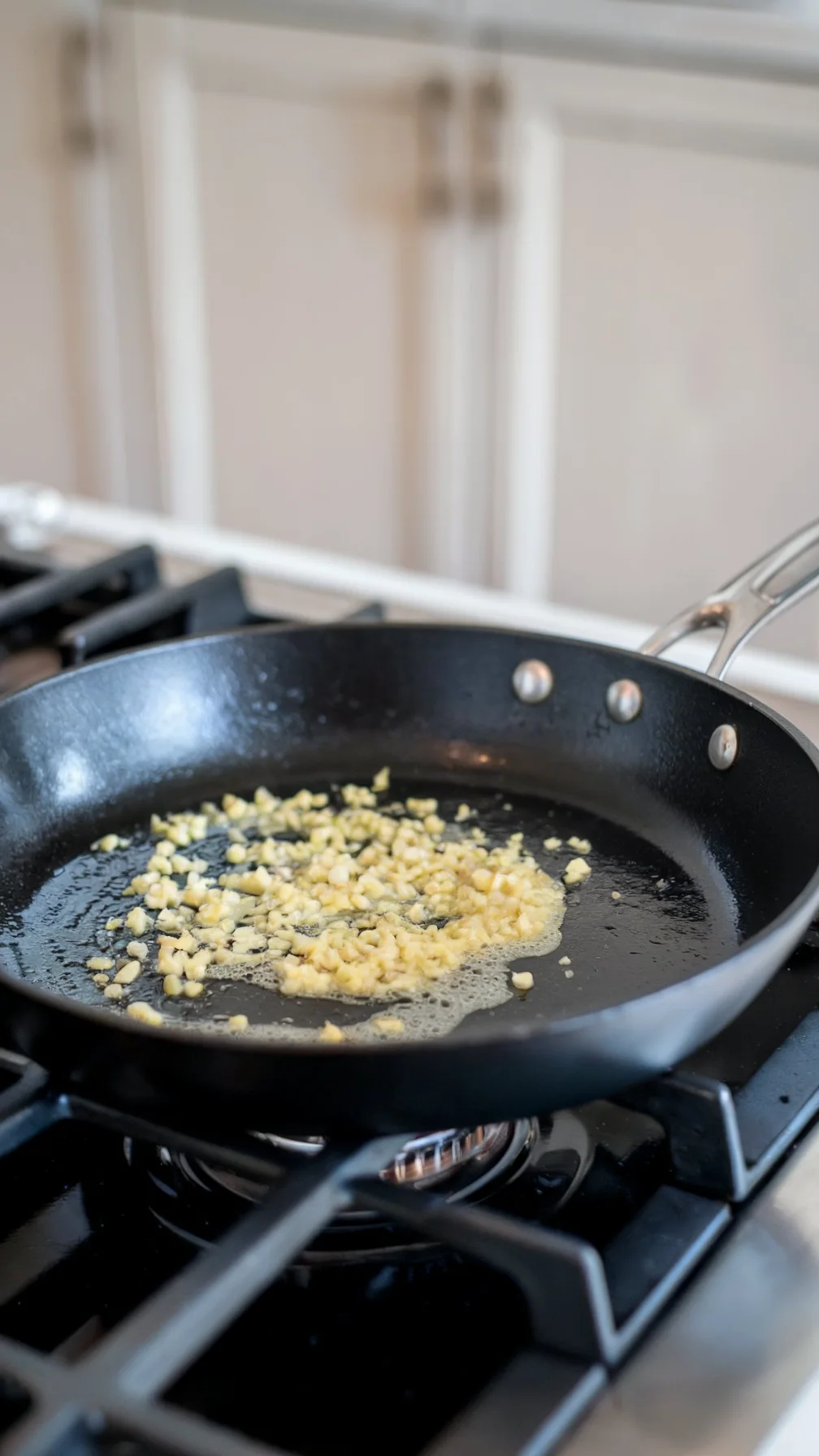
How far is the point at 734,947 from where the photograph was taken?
0.74 meters

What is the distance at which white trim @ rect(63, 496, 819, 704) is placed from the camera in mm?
967

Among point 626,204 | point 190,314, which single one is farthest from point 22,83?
point 626,204

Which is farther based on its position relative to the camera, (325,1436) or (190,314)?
(190,314)

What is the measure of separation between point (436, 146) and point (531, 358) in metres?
0.29


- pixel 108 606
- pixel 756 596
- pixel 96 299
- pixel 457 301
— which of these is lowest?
pixel 96 299

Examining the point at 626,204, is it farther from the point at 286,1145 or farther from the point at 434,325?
the point at 286,1145

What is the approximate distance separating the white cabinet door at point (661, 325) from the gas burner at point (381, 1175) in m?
1.45

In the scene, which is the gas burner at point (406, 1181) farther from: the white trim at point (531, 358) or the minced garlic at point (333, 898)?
the white trim at point (531, 358)

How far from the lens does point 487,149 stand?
80.7 inches

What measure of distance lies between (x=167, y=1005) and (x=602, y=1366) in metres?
0.26

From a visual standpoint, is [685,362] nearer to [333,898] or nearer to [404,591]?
[404,591]

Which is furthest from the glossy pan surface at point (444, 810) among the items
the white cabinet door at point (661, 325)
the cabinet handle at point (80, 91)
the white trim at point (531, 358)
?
the cabinet handle at point (80, 91)

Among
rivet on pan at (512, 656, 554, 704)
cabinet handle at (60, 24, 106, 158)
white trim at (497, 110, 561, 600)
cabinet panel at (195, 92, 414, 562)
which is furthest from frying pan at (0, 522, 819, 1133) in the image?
cabinet handle at (60, 24, 106, 158)

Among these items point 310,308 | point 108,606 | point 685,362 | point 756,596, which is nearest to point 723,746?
point 756,596
